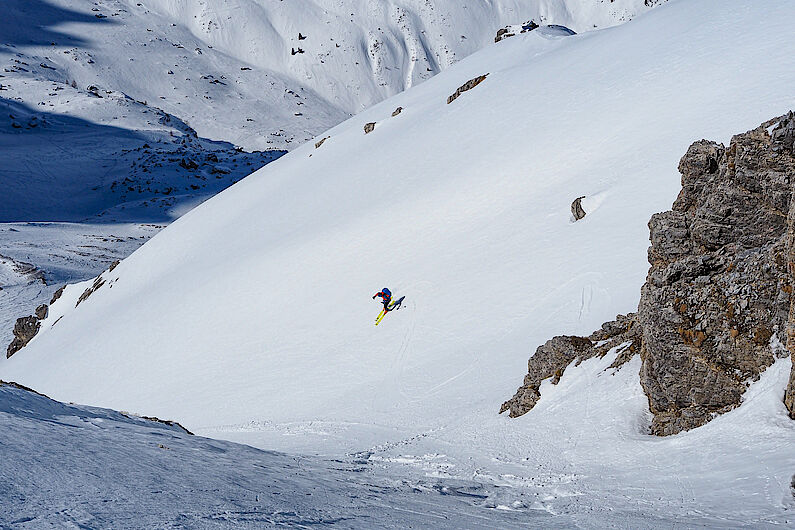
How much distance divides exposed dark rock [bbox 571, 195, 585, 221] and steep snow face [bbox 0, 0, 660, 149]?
7747cm

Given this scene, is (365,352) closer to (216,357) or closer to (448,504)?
(216,357)

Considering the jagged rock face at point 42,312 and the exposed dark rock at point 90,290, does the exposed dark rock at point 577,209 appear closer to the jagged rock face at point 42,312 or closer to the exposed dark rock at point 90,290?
the exposed dark rock at point 90,290

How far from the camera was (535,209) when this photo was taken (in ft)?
74.0

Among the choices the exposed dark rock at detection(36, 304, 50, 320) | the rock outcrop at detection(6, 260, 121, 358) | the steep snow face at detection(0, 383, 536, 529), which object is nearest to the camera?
the steep snow face at detection(0, 383, 536, 529)

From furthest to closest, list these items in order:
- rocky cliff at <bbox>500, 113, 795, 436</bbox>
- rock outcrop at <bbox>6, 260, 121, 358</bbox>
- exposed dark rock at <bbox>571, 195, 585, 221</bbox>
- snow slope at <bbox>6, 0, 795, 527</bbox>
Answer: rock outcrop at <bbox>6, 260, 121, 358</bbox>
exposed dark rock at <bbox>571, 195, 585, 221</bbox>
snow slope at <bbox>6, 0, 795, 527</bbox>
rocky cliff at <bbox>500, 113, 795, 436</bbox>

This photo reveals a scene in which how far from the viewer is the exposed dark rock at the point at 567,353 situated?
12062 mm

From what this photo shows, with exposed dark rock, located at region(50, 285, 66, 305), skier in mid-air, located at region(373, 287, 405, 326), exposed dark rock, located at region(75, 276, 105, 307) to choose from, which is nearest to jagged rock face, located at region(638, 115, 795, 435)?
skier in mid-air, located at region(373, 287, 405, 326)

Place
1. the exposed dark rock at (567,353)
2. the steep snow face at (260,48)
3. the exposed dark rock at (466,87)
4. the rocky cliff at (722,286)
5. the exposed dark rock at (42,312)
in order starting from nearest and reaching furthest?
the rocky cliff at (722,286) → the exposed dark rock at (567,353) → the exposed dark rock at (466,87) → the exposed dark rock at (42,312) → the steep snow face at (260,48)

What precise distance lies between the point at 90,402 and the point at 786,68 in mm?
24649

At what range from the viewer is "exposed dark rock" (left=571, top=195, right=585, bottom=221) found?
20.6 m

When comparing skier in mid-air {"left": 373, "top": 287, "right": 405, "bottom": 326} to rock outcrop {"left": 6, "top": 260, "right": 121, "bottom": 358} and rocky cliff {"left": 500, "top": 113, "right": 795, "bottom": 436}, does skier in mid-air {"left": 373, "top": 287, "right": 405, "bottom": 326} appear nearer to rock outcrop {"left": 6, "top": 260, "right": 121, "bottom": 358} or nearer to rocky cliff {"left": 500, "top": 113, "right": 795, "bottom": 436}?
rocky cliff {"left": 500, "top": 113, "right": 795, "bottom": 436}

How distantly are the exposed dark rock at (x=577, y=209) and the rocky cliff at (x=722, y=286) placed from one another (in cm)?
989

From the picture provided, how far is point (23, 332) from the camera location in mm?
37344

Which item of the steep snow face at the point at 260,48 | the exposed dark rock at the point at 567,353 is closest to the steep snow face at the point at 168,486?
→ the exposed dark rock at the point at 567,353
